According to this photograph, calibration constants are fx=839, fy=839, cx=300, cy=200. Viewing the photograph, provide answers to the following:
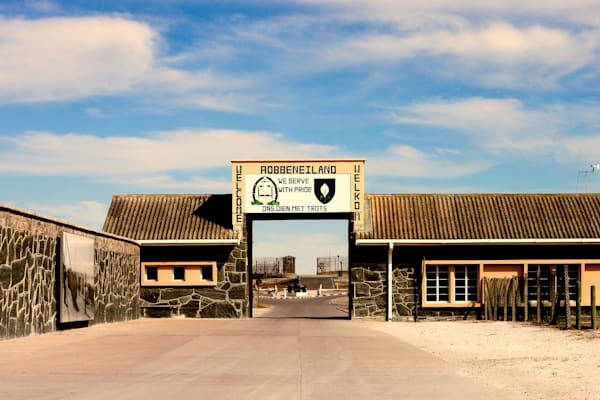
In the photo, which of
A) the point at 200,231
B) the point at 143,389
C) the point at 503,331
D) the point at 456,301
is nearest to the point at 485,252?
the point at 456,301

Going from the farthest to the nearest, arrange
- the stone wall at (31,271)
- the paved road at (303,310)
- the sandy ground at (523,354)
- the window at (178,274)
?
1. the paved road at (303,310)
2. the window at (178,274)
3. the stone wall at (31,271)
4. the sandy ground at (523,354)

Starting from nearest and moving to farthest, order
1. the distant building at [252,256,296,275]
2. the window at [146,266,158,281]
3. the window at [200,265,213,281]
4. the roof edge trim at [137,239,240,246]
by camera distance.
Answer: the roof edge trim at [137,239,240,246]
the window at [200,265,213,281]
the window at [146,266,158,281]
the distant building at [252,256,296,275]

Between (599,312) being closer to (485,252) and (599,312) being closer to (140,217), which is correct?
(485,252)

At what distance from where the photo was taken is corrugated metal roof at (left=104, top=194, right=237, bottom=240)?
32.6 m

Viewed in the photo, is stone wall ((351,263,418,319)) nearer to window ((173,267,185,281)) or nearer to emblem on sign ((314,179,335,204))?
emblem on sign ((314,179,335,204))

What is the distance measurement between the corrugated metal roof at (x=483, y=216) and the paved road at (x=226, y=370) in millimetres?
12891

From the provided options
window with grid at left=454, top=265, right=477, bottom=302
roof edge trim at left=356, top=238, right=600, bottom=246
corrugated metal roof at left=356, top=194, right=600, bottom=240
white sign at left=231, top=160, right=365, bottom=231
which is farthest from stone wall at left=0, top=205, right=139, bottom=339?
window with grid at left=454, top=265, right=477, bottom=302

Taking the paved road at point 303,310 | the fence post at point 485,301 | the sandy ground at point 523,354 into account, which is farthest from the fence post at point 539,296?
the paved road at point 303,310

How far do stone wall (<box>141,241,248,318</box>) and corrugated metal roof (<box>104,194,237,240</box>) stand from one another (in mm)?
1099

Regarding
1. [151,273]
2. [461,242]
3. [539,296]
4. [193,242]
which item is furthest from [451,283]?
[151,273]

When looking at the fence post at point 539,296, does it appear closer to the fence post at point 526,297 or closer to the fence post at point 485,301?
the fence post at point 526,297

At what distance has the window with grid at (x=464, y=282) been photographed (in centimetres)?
3183

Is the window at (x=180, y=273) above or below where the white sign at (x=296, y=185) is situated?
below

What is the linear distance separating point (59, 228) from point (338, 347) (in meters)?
9.42
